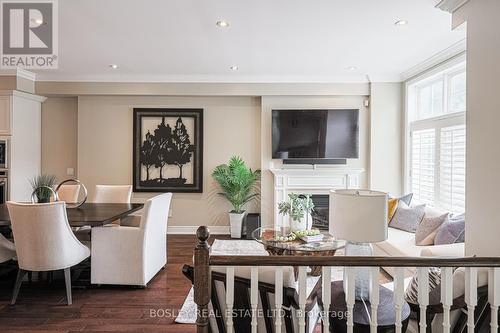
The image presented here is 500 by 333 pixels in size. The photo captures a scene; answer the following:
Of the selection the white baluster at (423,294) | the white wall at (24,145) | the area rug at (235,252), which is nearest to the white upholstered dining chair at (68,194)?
the white wall at (24,145)

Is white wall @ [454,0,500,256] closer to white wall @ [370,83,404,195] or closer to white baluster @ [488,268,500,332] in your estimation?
white baluster @ [488,268,500,332]

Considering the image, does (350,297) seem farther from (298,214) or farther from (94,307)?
(94,307)

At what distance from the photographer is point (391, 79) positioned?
548cm

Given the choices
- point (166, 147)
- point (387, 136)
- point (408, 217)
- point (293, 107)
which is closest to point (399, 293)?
point (408, 217)

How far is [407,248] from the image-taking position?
346 centimetres

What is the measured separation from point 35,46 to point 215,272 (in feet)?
12.9

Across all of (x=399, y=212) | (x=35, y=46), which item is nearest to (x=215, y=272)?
(x=399, y=212)

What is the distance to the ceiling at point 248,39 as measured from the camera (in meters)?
3.08

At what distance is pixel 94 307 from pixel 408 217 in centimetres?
372

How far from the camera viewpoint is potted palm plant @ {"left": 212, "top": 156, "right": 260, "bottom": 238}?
560cm

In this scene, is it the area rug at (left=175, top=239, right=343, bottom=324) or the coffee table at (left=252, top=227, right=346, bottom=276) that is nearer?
the area rug at (left=175, top=239, right=343, bottom=324)

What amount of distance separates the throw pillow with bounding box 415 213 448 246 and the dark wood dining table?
3.18 meters

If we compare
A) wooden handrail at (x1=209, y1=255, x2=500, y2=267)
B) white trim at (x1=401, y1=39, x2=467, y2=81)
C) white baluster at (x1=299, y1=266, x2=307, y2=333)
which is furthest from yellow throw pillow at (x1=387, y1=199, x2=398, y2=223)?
white baluster at (x1=299, y1=266, x2=307, y2=333)

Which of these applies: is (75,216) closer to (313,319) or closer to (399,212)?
(313,319)
